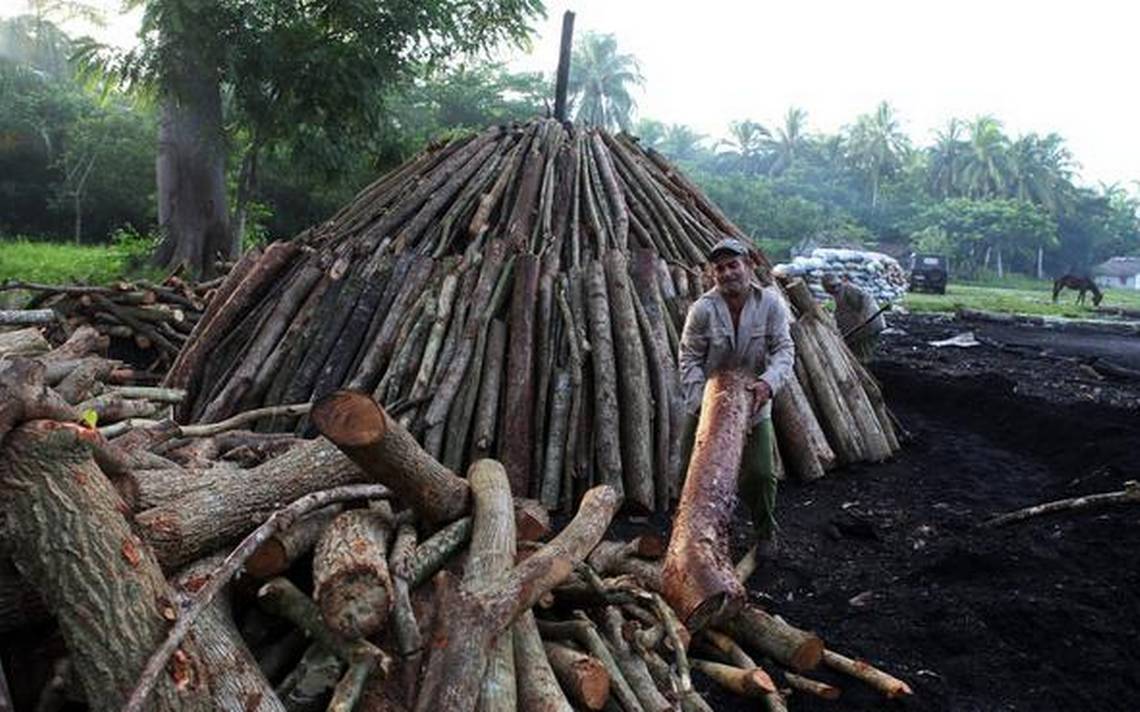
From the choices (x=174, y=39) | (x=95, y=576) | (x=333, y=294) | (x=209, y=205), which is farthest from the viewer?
(x=209, y=205)

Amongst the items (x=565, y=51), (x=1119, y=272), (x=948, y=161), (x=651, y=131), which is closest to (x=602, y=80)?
(x=651, y=131)

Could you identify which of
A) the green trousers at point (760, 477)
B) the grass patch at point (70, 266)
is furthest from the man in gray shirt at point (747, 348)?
the grass patch at point (70, 266)

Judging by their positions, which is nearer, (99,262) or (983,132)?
(99,262)

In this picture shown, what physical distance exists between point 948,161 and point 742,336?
71.2 metres

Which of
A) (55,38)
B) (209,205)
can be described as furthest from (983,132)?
(209,205)

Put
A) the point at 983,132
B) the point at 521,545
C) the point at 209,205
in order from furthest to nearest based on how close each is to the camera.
A: the point at 983,132
the point at 209,205
the point at 521,545

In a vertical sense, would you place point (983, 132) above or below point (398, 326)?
above

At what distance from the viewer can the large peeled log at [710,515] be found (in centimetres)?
371

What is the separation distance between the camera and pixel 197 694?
237 centimetres

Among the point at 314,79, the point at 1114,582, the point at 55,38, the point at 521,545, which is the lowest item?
the point at 1114,582

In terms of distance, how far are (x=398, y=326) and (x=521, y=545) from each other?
338 cm

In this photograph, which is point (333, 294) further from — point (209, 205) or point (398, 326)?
point (209, 205)

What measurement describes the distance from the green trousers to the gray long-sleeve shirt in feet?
0.45

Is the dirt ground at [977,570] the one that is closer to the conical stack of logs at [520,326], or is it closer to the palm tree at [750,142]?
the conical stack of logs at [520,326]
